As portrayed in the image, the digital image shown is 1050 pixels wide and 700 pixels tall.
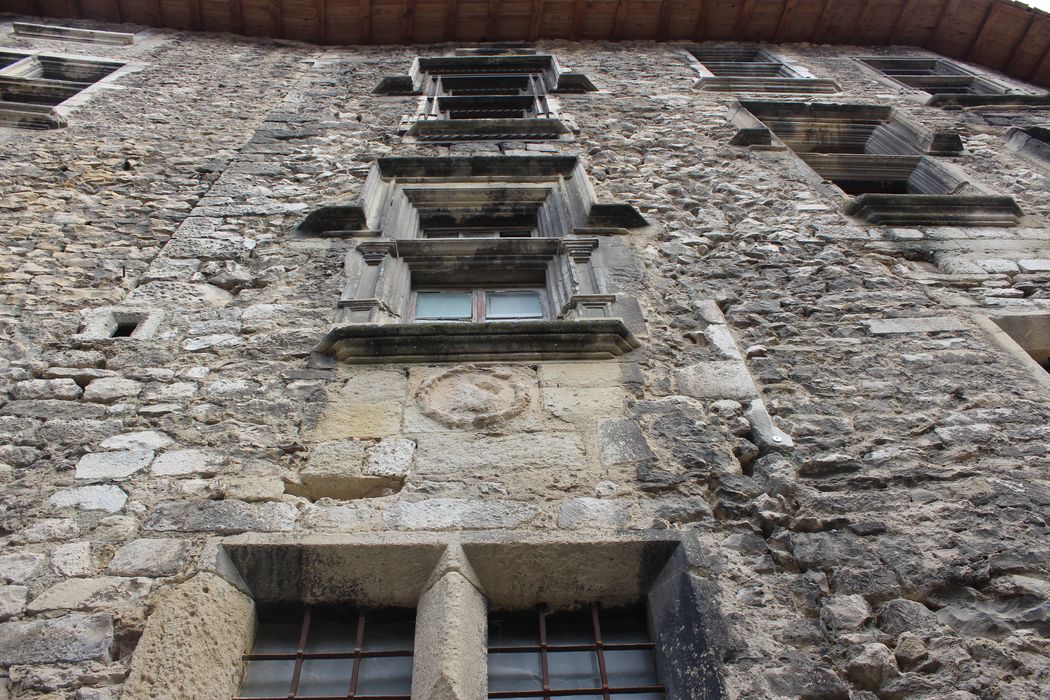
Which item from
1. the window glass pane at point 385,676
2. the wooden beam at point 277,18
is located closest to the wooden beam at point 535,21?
the wooden beam at point 277,18

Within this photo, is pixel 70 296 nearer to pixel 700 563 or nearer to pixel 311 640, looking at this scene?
pixel 311 640

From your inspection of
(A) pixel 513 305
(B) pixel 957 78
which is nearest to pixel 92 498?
(A) pixel 513 305

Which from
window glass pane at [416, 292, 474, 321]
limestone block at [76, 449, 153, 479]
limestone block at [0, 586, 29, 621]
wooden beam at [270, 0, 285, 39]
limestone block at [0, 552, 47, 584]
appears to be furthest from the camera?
wooden beam at [270, 0, 285, 39]

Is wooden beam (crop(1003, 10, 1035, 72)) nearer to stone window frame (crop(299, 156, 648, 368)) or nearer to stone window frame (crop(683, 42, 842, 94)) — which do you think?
stone window frame (crop(683, 42, 842, 94))

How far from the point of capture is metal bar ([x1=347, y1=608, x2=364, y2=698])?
7.58ft

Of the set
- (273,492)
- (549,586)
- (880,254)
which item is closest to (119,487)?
(273,492)

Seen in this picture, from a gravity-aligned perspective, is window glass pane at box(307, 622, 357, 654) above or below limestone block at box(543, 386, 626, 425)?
below

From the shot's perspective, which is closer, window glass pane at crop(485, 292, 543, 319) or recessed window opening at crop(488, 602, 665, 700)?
recessed window opening at crop(488, 602, 665, 700)

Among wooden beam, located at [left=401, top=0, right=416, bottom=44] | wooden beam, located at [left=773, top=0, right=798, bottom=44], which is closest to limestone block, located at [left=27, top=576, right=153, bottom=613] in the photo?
wooden beam, located at [left=401, top=0, right=416, bottom=44]

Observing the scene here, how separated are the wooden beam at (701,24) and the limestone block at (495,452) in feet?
25.8

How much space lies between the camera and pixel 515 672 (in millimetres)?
2404

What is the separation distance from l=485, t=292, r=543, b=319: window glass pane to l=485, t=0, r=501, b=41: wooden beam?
5.86 meters

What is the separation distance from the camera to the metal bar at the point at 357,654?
231 centimetres

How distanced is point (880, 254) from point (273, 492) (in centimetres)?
358
